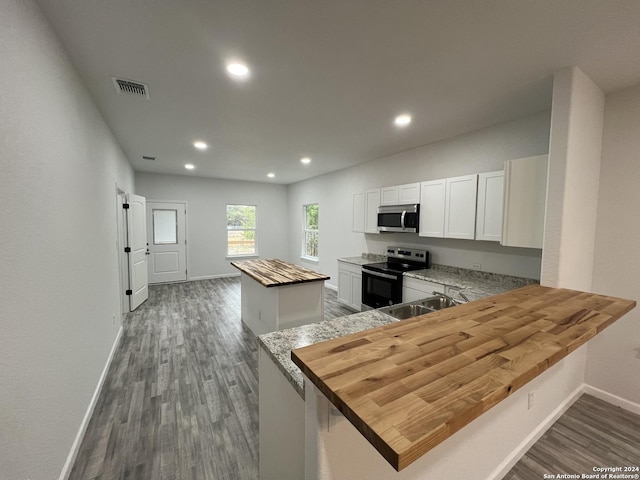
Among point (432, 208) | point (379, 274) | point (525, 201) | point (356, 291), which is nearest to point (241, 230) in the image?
point (356, 291)

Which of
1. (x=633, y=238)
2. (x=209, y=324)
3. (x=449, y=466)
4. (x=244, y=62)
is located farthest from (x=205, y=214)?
(x=633, y=238)

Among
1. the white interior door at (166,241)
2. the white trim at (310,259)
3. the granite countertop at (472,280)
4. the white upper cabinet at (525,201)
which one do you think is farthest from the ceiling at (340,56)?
the white trim at (310,259)

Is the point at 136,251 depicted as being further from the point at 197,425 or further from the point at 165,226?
the point at 197,425

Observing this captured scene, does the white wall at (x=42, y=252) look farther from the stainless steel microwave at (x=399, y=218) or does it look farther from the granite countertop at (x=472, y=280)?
the stainless steel microwave at (x=399, y=218)

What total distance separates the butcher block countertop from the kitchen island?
202 cm

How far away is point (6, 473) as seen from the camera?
1.07 meters

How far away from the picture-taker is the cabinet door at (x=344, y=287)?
4625 millimetres

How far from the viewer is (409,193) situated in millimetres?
3818

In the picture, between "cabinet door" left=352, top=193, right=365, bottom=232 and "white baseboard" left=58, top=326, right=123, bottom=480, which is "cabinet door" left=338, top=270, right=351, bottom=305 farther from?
"white baseboard" left=58, top=326, right=123, bottom=480

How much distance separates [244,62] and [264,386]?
2.16m

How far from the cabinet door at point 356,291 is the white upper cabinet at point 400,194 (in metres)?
1.31

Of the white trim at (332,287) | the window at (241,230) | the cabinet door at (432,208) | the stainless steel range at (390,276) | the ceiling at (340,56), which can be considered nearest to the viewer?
the ceiling at (340,56)

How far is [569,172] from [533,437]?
6.46ft

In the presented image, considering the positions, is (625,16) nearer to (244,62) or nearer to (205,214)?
(244,62)
